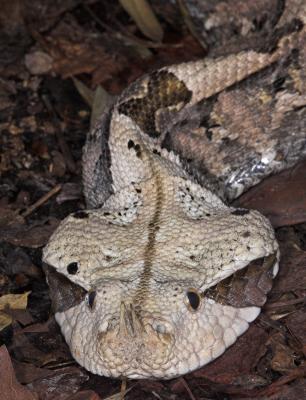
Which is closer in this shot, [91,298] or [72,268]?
[91,298]

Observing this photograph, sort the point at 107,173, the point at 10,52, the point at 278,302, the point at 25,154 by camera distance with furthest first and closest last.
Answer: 1. the point at 10,52
2. the point at 25,154
3. the point at 107,173
4. the point at 278,302

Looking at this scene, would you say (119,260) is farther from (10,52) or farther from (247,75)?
(10,52)

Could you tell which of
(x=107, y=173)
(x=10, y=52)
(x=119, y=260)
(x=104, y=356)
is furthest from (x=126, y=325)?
(x=10, y=52)

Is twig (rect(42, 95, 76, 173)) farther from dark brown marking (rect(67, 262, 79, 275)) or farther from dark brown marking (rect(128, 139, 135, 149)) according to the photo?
dark brown marking (rect(67, 262, 79, 275))

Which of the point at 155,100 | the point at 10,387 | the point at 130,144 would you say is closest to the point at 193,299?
the point at 10,387

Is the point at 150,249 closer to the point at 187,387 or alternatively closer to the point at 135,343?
the point at 135,343

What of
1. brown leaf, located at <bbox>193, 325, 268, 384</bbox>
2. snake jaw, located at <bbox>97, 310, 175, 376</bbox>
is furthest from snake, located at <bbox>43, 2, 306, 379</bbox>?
brown leaf, located at <bbox>193, 325, 268, 384</bbox>

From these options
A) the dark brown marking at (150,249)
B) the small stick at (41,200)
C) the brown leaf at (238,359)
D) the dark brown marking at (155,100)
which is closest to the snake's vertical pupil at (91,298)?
the dark brown marking at (150,249)
